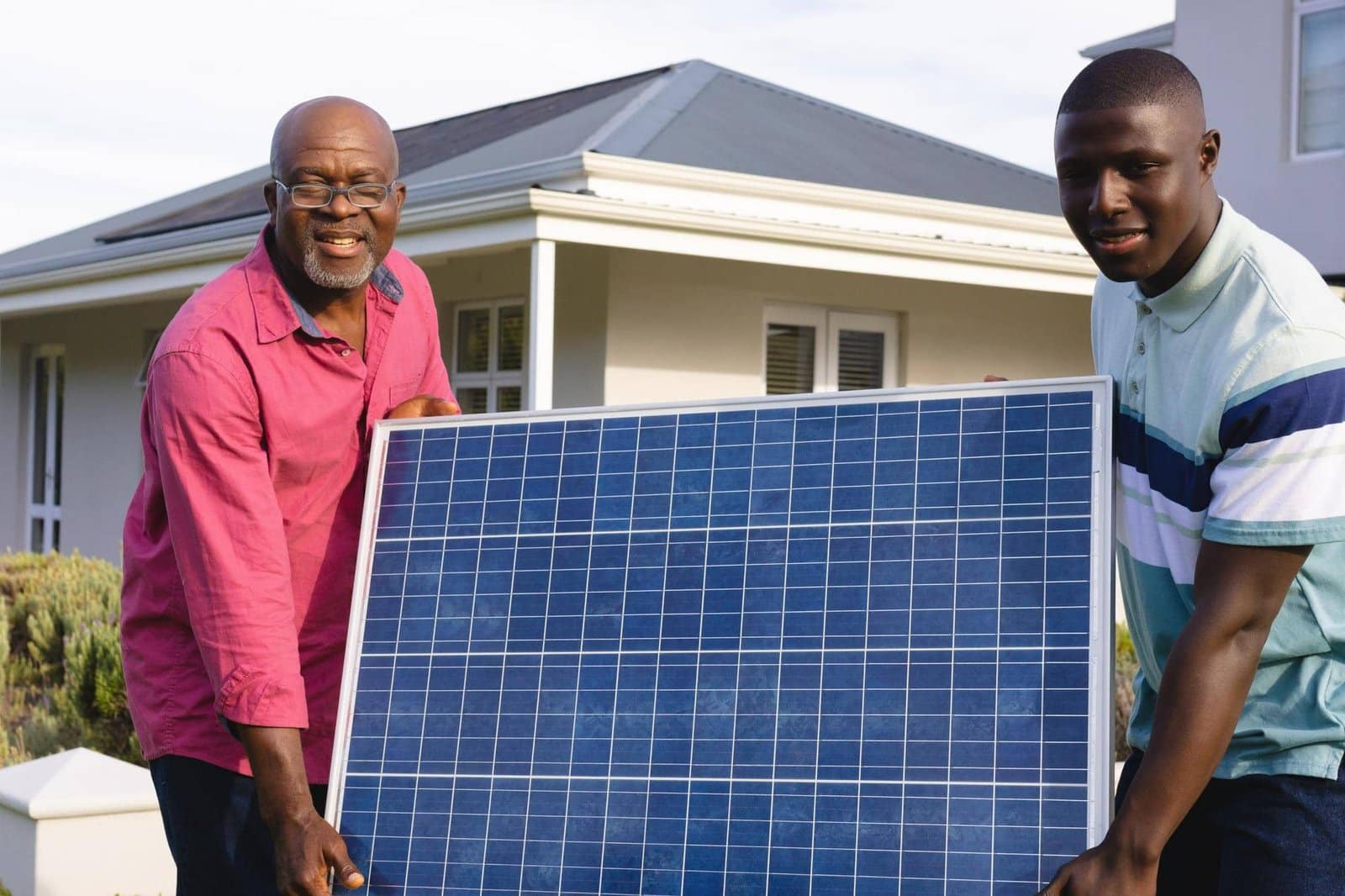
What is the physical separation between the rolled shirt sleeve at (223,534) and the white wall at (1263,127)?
11.7 metres

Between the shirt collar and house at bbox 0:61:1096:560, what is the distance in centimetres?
767

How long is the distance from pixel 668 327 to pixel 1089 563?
10331 mm

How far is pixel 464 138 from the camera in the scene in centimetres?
1692

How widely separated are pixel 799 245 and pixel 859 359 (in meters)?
2.17

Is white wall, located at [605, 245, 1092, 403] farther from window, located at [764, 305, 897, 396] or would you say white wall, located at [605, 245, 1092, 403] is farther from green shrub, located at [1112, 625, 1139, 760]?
green shrub, located at [1112, 625, 1139, 760]

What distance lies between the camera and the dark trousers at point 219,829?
11.5ft

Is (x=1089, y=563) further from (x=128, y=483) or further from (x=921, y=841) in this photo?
(x=128, y=483)

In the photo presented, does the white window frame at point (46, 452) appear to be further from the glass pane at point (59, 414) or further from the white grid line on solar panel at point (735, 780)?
the white grid line on solar panel at point (735, 780)

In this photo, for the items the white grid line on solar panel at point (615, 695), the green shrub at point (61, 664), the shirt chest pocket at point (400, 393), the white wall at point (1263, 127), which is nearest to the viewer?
the white grid line on solar panel at point (615, 695)

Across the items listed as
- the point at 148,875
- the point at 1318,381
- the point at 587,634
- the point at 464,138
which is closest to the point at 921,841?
the point at 587,634

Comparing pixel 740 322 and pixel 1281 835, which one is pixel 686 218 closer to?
pixel 740 322

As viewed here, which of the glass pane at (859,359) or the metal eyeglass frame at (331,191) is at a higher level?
the glass pane at (859,359)

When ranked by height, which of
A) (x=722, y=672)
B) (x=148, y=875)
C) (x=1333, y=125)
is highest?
(x=1333, y=125)

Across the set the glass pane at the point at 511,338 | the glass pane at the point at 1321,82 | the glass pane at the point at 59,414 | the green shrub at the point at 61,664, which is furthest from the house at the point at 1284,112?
the glass pane at the point at 59,414
